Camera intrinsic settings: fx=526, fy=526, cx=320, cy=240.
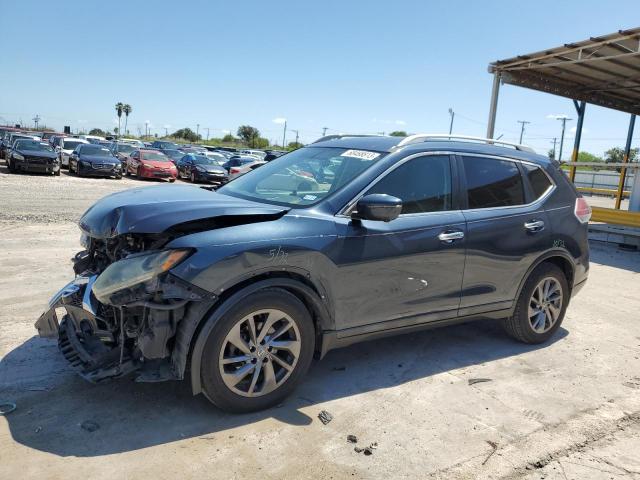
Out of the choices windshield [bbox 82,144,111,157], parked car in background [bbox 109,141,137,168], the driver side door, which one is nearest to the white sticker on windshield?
the driver side door

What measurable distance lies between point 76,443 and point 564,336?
185 inches

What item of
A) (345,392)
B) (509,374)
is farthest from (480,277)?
(345,392)

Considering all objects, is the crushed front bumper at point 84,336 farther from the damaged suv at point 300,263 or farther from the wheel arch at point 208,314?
the wheel arch at point 208,314

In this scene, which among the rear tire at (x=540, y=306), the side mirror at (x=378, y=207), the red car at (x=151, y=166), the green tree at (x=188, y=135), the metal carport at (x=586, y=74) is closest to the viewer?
the side mirror at (x=378, y=207)

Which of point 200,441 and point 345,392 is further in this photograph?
point 345,392

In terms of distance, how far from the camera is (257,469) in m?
2.84

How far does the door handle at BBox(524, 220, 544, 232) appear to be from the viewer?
4762 mm

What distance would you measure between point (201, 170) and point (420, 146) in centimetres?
2260

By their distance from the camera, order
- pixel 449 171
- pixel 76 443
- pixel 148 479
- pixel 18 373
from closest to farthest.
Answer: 1. pixel 148 479
2. pixel 76 443
3. pixel 18 373
4. pixel 449 171

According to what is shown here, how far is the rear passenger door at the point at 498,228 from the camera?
14.4 ft

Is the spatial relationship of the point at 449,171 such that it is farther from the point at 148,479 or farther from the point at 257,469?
the point at 148,479

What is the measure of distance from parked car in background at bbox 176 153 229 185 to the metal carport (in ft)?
47.9

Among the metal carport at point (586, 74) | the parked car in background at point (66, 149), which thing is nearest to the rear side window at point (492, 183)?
the metal carport at point (586, 74)

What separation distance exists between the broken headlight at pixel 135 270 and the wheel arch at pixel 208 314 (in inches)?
12.4
